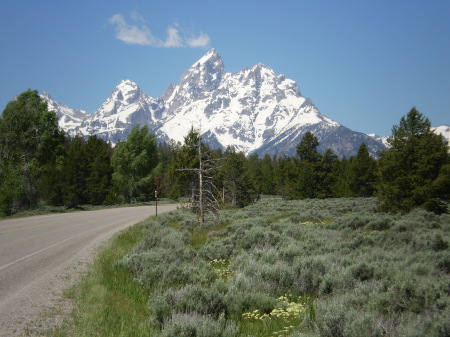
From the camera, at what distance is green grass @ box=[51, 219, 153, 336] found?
204 inches

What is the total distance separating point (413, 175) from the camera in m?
22.8

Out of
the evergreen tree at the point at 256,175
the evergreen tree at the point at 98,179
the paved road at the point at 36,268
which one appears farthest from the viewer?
the evergreen tree at the point at 256,175

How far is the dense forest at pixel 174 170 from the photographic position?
23.0 meters

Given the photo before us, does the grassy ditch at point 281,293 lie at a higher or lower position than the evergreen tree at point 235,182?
lower

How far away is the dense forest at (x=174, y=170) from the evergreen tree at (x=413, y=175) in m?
0.06

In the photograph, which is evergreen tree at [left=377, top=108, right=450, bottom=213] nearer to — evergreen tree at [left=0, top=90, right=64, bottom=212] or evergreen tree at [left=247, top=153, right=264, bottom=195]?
evergreen tree at [left=0, top=90, right=64, bottom=212]

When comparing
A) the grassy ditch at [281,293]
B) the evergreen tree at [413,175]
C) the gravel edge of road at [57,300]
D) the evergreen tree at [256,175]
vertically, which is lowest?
the gravel edge of road at [57,300]

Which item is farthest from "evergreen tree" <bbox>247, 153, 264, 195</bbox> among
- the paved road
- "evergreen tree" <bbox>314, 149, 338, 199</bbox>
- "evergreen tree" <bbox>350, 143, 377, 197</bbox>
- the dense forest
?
the paved road

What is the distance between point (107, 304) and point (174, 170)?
787 inches

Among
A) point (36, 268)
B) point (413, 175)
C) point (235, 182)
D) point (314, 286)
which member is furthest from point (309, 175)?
point (314, 286)

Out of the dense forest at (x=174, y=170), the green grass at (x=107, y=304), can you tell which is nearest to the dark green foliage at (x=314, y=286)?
the green grass at (x=107, y=304)

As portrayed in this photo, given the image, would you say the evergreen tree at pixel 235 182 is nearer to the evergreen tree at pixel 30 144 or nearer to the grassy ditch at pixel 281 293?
the evergreen tree at pixel 30 144

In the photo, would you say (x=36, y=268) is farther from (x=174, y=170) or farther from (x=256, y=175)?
(x=256, y=175)

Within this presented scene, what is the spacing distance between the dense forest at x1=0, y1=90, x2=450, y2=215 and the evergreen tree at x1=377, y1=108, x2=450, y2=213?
2.2 inches
